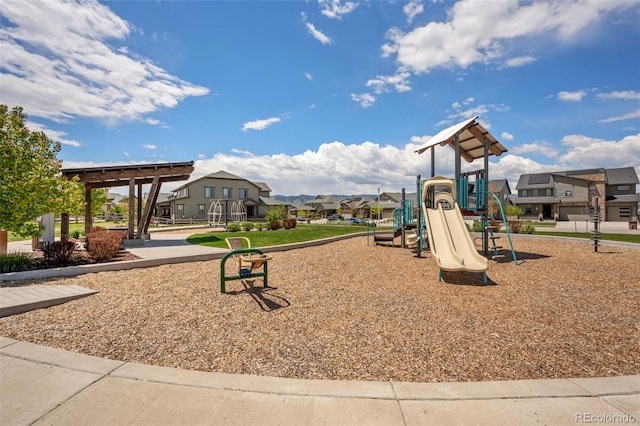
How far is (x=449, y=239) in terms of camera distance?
375 inches

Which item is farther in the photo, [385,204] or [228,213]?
[385,204]

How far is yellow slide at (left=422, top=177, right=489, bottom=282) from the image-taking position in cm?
802

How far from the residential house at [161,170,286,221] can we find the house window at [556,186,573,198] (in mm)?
50214

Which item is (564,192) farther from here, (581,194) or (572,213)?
(572,213)

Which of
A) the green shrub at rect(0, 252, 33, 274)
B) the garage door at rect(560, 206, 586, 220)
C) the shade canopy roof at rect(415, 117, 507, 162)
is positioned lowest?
the green shrub at rect(0, 252, 33, 274)

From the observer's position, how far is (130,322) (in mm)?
4934

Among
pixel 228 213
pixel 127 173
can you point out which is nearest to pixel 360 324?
pixel 127 173

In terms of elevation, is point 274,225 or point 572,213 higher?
point 572,213

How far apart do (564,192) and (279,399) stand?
205 feet

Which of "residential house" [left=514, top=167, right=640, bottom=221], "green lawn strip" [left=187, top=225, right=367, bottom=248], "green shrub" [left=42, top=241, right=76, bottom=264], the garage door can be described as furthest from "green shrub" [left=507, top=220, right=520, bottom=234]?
the garage door

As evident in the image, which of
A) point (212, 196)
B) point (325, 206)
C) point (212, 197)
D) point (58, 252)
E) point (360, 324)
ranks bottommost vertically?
point (360, 324)

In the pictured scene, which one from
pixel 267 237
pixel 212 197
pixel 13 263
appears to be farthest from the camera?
pixel 212 197

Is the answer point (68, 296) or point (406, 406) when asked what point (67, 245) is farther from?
point (406, 406)

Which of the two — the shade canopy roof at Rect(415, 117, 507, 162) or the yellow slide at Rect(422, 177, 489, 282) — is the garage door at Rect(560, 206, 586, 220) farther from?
the yellow slide at Rect(422, 177, 489, 282)
